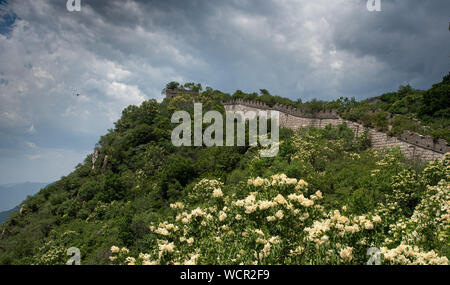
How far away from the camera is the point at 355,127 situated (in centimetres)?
3303

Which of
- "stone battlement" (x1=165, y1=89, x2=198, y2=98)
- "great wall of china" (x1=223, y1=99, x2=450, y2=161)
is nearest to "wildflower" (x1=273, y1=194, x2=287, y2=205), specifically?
"great wall of china" (x1=223, y1=99, x2=450, y2=161)

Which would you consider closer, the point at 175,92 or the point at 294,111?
the point at 294,111

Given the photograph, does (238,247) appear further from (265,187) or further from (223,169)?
(223,169)

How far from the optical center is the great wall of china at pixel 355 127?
23078 millimetres

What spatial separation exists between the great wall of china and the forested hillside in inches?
38.4

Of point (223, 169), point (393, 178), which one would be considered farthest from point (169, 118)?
point (393, 178)

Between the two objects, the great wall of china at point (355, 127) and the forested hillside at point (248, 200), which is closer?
the forested hillside at point (248, 200)

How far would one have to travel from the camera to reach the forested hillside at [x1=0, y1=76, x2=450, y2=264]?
5.59m

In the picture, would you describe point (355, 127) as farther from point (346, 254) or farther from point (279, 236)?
point (346, 254)

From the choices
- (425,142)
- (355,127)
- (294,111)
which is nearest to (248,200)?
(425,142)

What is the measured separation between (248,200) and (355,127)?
30.5 m

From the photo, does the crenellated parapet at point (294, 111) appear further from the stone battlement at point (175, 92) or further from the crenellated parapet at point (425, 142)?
the stone battlement at point (175, 92)

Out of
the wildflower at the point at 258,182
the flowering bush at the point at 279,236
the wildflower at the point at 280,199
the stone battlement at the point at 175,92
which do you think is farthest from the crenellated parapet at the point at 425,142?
the stone battlement at the point at 175,92

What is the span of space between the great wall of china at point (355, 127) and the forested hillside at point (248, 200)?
97cm
